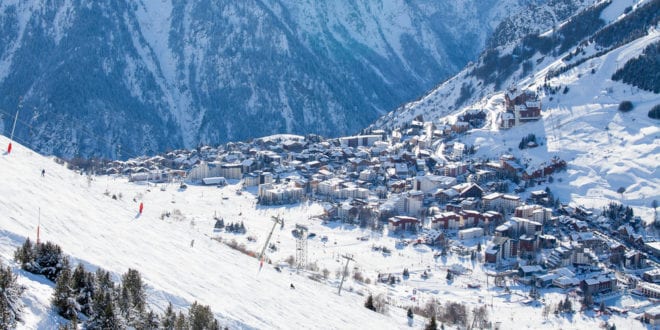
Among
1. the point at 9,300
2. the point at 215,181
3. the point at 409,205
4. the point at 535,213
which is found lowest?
the point at 9,300

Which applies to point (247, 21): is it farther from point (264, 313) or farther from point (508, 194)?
point (264, 313)

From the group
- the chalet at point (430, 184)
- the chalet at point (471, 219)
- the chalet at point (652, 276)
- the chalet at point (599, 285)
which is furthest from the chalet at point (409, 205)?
the chalet at point (652, 276)

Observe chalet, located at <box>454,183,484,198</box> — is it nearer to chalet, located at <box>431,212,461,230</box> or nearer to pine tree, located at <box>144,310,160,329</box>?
chalet, located at <box>431,212,461,230</box>

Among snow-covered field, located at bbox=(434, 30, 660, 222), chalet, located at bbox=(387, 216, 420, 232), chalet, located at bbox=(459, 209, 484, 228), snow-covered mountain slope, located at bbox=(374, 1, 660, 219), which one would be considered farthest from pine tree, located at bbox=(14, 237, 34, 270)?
snow-covered mountain slope, located at bbox=(374, 1, 660, 219)

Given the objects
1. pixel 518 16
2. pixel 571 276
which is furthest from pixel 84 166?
pixel 518 16

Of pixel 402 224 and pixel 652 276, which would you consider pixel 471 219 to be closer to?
pixel 402 224

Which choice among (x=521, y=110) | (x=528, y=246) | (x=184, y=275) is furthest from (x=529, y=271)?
(x=521, y=110)

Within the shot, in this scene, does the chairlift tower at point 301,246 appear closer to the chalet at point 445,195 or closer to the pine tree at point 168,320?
the chalet at point 445,195
